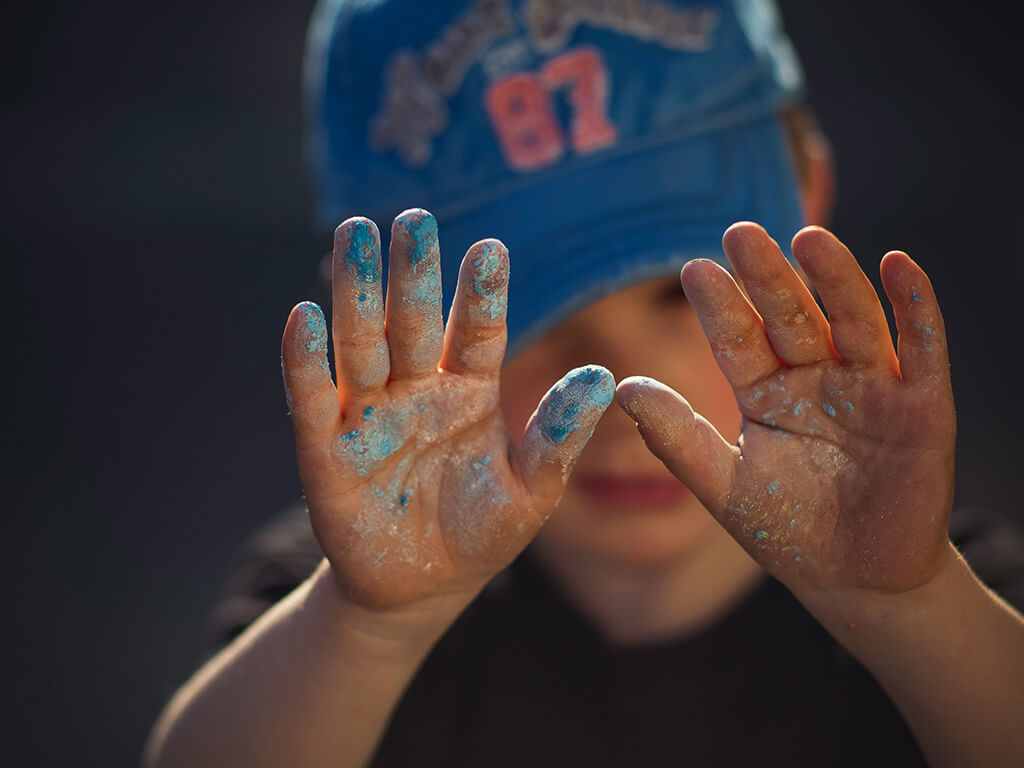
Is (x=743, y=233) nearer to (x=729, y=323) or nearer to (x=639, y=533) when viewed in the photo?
(x=729, y=323)

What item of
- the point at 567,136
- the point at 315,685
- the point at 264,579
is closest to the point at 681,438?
the point at 315,685

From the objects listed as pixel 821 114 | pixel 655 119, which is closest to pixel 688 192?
pixel 655 119

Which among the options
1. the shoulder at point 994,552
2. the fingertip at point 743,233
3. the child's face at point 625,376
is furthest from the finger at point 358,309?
the shoulder at point 994,552

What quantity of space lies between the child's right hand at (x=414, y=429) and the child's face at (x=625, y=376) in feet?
0.96

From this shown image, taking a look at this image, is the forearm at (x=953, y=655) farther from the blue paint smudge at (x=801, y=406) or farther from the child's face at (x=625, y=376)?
the child's face at (x=625, y=376)

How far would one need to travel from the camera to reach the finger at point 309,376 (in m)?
0.49

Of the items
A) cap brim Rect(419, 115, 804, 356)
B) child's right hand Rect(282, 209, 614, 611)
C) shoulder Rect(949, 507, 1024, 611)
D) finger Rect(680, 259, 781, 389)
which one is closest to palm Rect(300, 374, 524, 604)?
child's right hand Rect(282, 209, 614, 611)

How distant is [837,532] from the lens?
502 mm

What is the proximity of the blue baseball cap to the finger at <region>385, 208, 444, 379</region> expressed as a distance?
0.85 feet

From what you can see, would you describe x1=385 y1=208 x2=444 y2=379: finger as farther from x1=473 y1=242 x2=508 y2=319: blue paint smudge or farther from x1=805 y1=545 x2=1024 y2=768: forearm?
x1=805 y1=545 x2=1024 y2=768: forearm

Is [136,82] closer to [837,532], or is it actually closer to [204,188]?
[204,188]

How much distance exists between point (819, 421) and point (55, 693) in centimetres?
152

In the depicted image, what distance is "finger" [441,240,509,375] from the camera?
0.50 meters

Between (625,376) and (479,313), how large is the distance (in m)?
0.33
